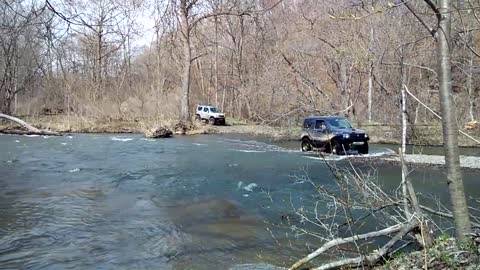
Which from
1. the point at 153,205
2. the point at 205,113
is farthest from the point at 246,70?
the point at 153,205

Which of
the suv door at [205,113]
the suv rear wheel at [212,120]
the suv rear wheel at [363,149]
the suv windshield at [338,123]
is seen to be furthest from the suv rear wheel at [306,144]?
the suv door at [205,113]

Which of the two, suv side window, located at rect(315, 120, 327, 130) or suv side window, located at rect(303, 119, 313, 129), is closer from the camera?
suv side window, located at rect(315, 120, 327, 130)

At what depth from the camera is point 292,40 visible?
131 ft

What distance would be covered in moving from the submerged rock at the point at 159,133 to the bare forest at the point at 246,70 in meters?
6.06

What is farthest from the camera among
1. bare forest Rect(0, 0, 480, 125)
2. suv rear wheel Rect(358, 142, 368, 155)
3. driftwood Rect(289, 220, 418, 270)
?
suv rear wheel Rect(358, 142, 368, 155)

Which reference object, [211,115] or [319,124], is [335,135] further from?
[211,115]

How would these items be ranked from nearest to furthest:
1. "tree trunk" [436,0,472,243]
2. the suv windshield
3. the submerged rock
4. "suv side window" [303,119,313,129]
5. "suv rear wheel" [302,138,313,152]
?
"tree trunk" [436,0,472,243] → the suv windshield → "suv rear wheel" [302,138,313,152] → "suv side window" [303,119,313,129] → the submerged rock

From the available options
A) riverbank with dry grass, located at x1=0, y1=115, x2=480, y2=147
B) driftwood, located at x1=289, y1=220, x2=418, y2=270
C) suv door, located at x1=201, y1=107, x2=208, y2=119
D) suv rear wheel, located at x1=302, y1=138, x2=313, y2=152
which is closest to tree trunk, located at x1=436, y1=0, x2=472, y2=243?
driftwood, located at x1=289, y1=220, x2=418, y2=270

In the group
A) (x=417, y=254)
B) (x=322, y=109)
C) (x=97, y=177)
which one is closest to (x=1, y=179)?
(x=97, y=177)

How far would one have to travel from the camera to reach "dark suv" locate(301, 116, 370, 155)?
22.6m

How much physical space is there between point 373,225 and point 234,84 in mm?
44432

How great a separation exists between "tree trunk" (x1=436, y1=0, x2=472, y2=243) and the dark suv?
16.4 meters

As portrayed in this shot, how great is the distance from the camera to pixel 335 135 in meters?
22.7

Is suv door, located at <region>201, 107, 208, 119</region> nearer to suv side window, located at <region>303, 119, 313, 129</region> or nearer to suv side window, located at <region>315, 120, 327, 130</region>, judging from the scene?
suv side window, located at <region>303, 119, 313, 129</region>
